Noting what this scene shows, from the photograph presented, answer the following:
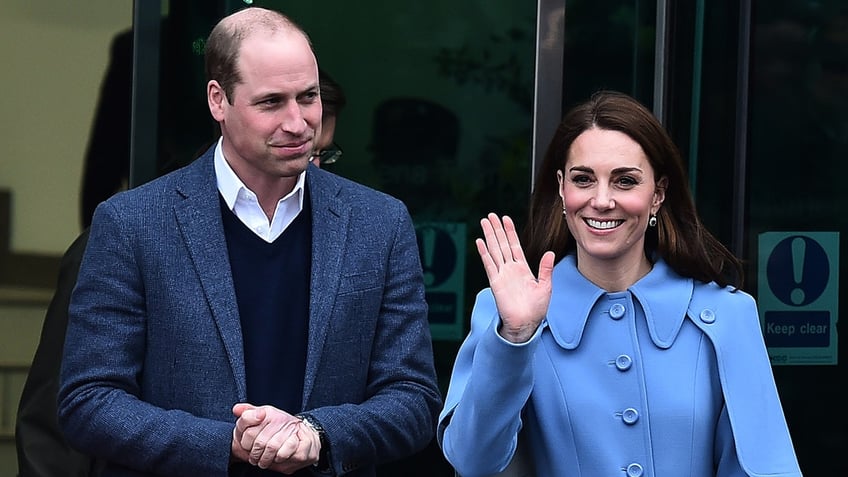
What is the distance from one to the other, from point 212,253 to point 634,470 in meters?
0.93

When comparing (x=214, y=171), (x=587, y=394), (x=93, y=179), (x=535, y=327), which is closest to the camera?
(x=535, y=327)

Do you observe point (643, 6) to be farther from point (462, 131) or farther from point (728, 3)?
point (462, 131)

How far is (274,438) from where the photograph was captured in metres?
3.14

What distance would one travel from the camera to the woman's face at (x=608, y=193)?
10.8 feet

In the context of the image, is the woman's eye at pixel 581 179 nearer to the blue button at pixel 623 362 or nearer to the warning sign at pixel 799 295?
the blue button at pixel 623 362

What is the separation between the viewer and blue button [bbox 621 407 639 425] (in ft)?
10.6

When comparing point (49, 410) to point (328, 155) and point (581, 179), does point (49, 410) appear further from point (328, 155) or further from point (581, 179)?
point (581, 179)

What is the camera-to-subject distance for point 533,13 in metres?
5.38

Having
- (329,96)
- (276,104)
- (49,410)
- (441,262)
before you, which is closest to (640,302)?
(276,104)

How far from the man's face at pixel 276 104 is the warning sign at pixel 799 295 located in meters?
2.55

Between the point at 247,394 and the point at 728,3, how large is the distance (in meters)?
2.64

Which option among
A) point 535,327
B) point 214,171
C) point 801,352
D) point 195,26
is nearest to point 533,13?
point 195,26

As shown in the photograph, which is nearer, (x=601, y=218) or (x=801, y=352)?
(x=601, y=218)

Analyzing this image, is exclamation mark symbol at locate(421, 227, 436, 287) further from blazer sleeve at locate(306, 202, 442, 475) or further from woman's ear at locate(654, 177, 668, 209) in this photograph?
woman's ear at locate(654, 177, 668, 209)
